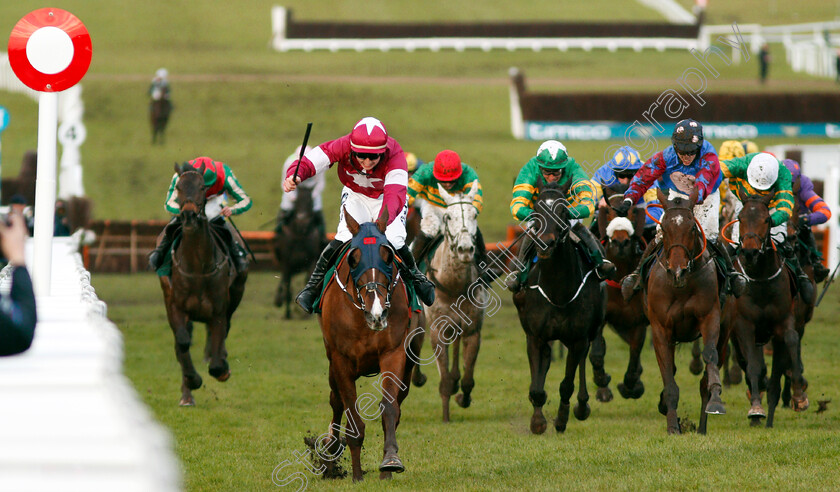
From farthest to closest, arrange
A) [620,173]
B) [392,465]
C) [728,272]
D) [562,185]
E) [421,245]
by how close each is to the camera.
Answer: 1. [620,173]
2. [421,245]
3. [728,272]
4. [562,185]
5. [392,465]

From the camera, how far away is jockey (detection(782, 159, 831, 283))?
10258 millimetres

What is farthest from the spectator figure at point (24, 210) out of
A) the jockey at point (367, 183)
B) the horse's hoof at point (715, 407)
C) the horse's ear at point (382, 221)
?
the horse's hoof at point (715, 407)

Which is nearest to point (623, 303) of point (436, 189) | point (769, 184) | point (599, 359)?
point (599, 359)

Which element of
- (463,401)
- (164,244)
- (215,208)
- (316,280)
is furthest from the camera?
(215,208)

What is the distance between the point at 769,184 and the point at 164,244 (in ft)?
17.9

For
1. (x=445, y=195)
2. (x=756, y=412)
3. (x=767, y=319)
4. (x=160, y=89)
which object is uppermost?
(x=160, y=89)

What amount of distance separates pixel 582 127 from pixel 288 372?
1937 centimetres

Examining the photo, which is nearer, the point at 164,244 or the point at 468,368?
the point at 468,368

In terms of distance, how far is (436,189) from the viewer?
10.3 m

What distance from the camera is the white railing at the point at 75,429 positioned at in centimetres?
251

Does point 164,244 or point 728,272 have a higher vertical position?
point 164,244

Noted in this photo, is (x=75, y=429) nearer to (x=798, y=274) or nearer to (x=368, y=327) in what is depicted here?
(x=368, y=327)

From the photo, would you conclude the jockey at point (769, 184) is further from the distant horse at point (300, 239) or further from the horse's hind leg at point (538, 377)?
the distant horse at point (300, 239)

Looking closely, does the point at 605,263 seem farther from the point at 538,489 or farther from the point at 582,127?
the point at 582,127
